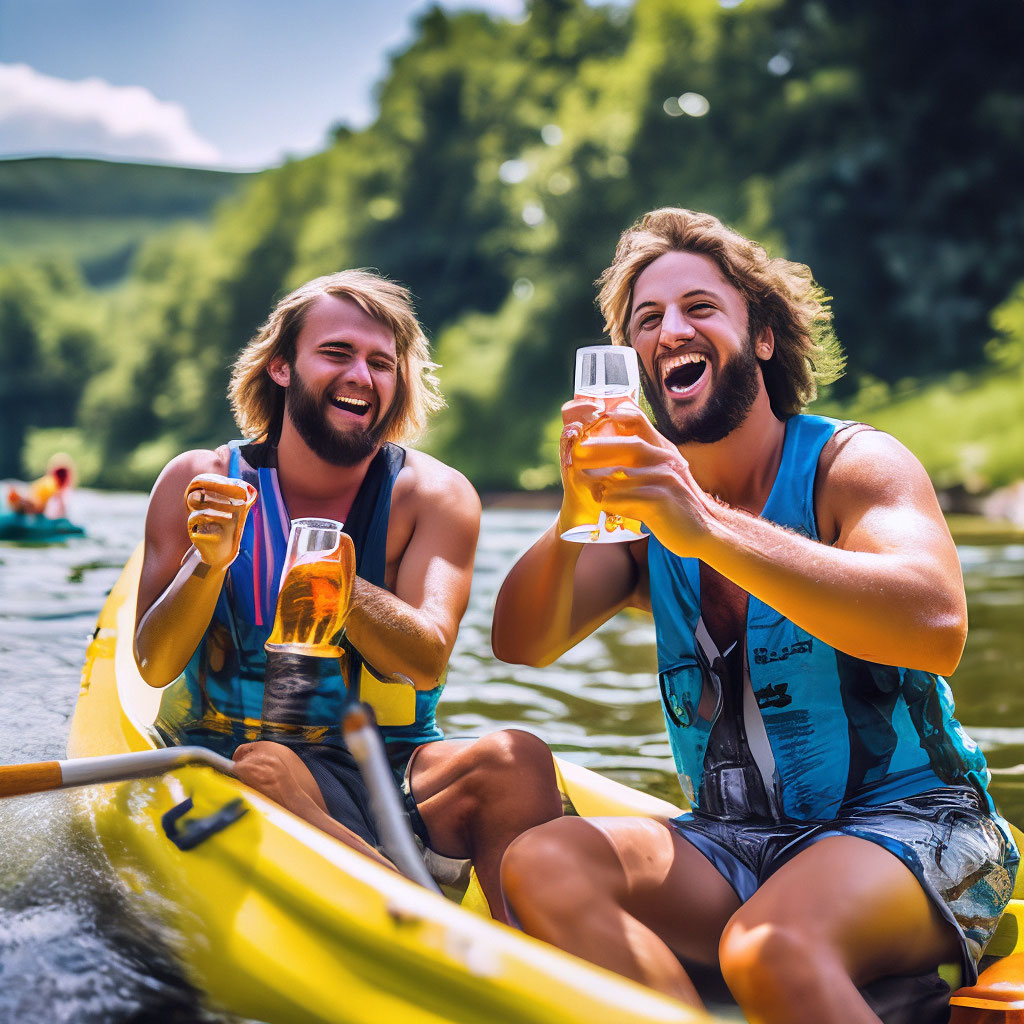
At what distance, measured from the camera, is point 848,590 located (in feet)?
5.36

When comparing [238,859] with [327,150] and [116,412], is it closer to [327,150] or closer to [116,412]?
[116,412]

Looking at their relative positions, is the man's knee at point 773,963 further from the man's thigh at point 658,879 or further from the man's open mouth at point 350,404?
the man's open mouth at point 350,404

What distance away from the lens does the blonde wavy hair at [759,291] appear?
222 centimetres

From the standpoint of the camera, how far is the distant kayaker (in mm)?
9153

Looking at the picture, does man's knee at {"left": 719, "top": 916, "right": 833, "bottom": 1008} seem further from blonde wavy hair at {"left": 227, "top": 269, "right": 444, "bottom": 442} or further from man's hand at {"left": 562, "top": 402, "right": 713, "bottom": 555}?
blonde wavy hair at {"left": 227, "top": 269, "right": 444, "bottom": 442}

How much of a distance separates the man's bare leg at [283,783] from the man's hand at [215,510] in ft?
1.16

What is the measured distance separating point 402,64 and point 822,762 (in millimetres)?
40925

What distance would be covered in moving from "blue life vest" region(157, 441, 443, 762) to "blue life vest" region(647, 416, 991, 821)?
0.67 meters

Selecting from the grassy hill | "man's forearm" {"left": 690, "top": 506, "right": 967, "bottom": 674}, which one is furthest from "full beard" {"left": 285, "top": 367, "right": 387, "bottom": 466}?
the grassy hill

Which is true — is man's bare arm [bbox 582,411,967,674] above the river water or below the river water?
above

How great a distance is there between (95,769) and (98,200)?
229 ft

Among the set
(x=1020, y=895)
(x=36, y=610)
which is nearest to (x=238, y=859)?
(x=1020, y=895)

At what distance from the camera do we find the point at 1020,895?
2.17 m

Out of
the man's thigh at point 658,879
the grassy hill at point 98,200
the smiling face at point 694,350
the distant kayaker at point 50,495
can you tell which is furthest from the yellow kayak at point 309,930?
the grassy hill at point 98,200
